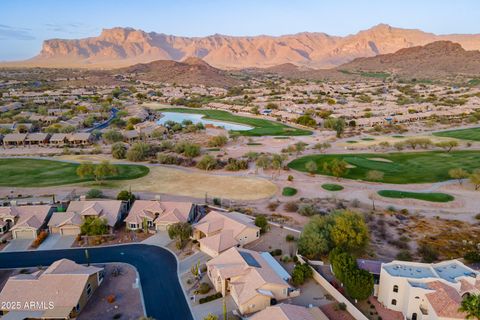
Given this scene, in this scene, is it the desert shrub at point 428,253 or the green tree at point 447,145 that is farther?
the green tree at point 447,145

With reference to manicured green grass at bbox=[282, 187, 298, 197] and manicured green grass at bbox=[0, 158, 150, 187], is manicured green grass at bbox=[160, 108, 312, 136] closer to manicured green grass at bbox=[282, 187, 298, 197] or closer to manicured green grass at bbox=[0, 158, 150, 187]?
manicured green grass at bbox=[0, 158, 150, 187]

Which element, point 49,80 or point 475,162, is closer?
point 475,162

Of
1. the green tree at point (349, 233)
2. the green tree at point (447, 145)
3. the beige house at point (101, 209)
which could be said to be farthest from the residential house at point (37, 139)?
the green tree at point (447, 145)

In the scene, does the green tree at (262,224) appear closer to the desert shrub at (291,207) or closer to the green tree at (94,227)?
the desert shrub at (291,207)

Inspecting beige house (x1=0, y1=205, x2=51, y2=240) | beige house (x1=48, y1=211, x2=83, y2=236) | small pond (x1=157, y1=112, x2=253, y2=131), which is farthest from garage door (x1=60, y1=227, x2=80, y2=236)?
small pond (x1=157, y1=112, x2=253, y2=131)

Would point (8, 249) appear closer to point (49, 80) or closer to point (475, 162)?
point (475, 162)

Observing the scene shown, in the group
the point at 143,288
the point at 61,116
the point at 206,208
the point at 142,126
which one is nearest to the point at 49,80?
the point at 61,116
